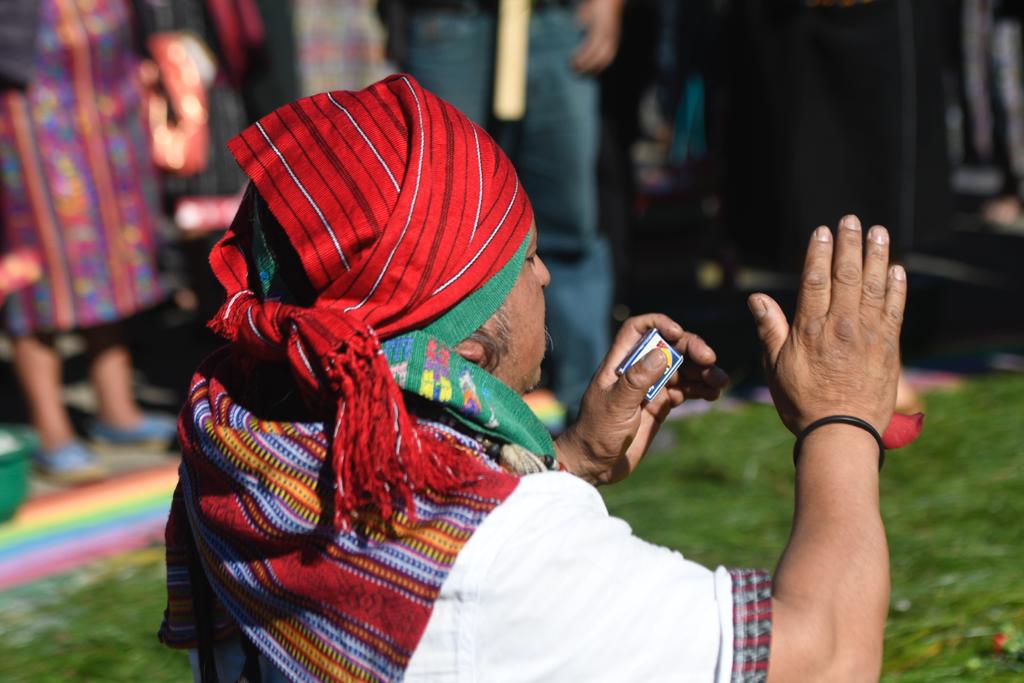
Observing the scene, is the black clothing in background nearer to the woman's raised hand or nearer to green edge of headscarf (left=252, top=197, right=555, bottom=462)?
the woman's raised hand

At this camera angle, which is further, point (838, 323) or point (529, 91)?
point (529, 91)

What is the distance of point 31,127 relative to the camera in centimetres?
409

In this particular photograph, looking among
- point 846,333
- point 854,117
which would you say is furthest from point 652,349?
point 854,117

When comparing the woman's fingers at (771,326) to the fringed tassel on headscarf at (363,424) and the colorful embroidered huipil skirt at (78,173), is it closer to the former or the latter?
the fringed tassel on headscarf at (363,424)

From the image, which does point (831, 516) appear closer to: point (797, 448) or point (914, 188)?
point (797, 448)

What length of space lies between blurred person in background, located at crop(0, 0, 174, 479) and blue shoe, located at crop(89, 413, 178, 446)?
26cm

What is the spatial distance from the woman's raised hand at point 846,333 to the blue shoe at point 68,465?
129 inches

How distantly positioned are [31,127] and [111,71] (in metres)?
0.37

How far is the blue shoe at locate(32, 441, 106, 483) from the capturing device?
4.29 meters

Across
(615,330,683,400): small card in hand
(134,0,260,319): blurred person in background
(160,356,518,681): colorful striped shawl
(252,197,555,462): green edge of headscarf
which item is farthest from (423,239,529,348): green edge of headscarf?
(134,0,260,319): blurred person in background

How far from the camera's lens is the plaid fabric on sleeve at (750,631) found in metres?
1.30

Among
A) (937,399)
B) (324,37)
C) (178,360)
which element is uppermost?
(324,37)

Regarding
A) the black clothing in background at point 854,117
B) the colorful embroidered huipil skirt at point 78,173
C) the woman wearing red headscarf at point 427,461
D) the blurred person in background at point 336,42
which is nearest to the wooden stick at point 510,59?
the black clothing in background at point 854,117

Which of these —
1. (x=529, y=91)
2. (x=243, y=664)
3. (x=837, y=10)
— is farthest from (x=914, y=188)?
(x=243, y=664)
